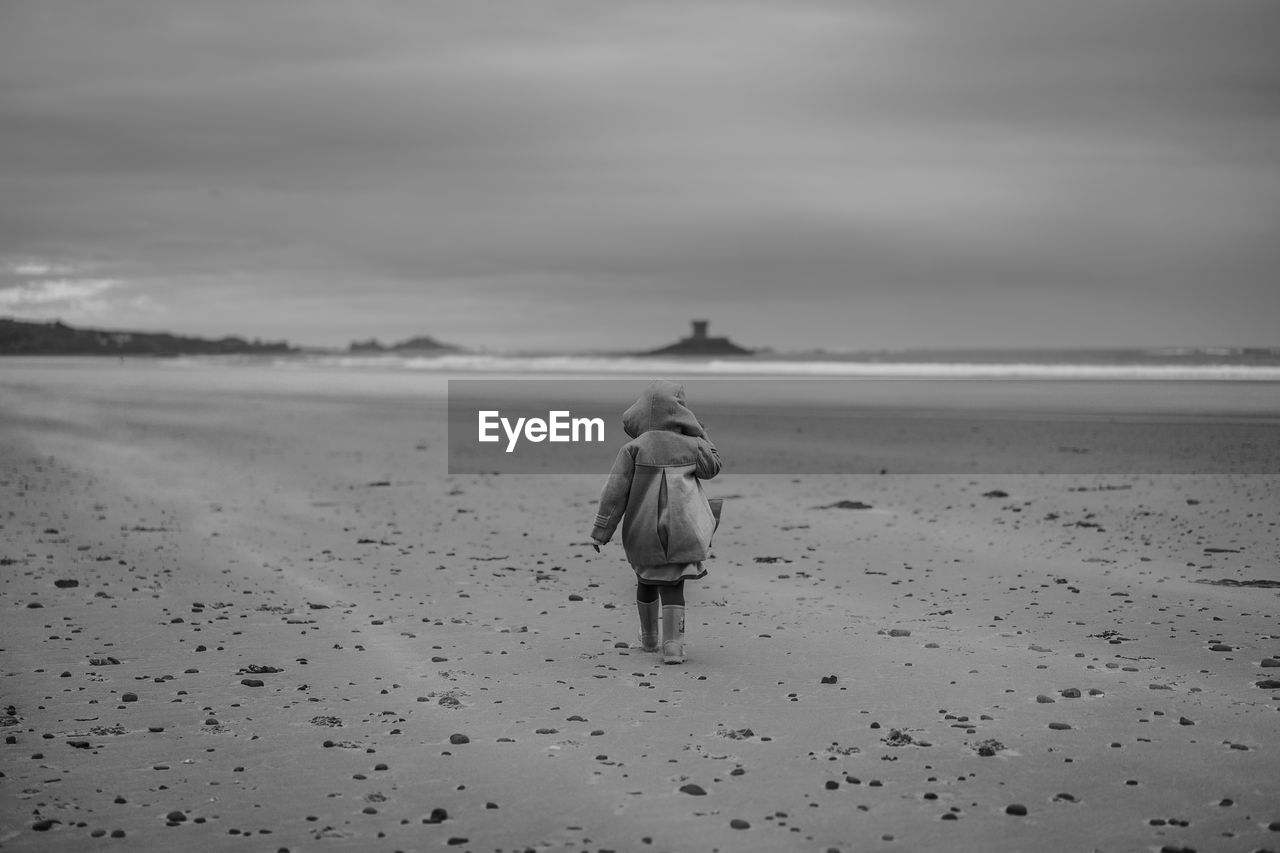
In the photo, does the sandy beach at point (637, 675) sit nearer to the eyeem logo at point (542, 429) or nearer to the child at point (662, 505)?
the child at point (662, 505)

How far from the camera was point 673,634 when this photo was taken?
904cm

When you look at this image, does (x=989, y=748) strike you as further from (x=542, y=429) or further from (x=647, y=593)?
(x=542, y=429)

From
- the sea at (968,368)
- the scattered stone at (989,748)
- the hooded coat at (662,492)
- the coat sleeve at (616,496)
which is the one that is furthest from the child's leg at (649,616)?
the sea at (968,368)

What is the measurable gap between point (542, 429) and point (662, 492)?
1944 centimetres

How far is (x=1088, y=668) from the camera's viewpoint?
339 inches

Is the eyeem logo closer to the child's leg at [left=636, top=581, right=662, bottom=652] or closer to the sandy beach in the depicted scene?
the sandy beach

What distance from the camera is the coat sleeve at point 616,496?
9.42 metres

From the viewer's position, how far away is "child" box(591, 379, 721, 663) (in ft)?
30.2

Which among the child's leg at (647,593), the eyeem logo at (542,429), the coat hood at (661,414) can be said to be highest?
the coat hood at (661,414)

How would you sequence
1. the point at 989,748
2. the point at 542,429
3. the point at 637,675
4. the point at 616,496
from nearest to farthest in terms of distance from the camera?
the point at 989,748 < the point at 637,675 < the point at 616,496 < the point at 542,429

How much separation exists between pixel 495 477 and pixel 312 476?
318 centimetres
